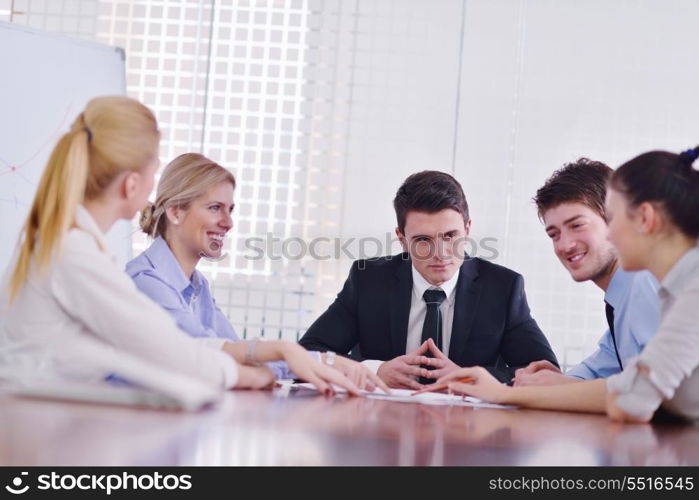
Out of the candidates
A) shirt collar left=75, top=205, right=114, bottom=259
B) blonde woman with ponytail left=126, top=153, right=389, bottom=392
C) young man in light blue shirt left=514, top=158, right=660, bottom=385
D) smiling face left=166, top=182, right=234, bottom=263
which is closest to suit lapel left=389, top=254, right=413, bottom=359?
blonde woman with ponytail left=126, top=153, right=389, bottom=392

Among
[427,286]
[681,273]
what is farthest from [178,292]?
[681,273]

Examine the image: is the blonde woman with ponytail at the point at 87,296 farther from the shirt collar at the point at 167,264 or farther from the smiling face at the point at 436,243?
the smiling face at the point at 436,243

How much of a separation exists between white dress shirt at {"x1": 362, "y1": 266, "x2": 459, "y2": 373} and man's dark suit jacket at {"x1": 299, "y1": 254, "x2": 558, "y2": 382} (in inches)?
1.2

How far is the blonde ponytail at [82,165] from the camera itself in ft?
4.91

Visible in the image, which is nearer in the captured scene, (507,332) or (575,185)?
(575,185)

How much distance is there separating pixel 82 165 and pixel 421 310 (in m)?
1.69

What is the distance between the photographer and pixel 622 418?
1.72 meters

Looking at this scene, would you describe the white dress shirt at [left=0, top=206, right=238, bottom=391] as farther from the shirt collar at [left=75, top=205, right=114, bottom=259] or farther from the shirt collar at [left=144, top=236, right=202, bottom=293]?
the shirt collar at [left=144, top=236, right=202, bottom=293]

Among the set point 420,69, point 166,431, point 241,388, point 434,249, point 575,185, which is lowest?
point 241,388

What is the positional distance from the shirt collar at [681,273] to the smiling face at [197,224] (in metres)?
1.50
